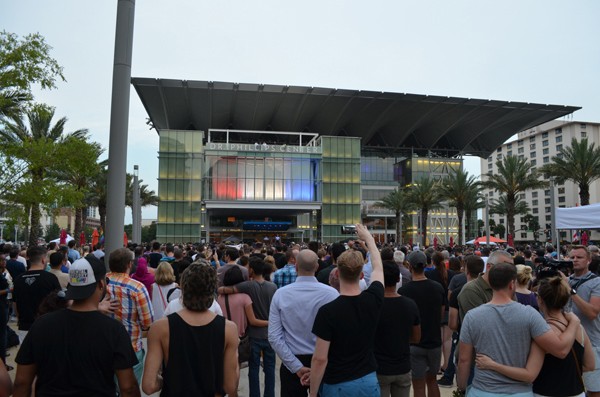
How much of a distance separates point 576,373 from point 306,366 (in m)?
2.10

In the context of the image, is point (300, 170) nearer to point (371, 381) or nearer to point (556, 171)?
point (556, 171)

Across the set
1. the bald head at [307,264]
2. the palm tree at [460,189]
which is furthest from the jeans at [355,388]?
the palm tree at [460,189]

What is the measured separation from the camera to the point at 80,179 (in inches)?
1218

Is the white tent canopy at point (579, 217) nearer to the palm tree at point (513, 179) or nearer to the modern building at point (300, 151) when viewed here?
the palm tree at point (513, 179)

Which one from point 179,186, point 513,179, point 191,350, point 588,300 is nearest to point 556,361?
point 588,300

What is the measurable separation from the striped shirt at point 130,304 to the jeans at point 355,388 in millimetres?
2107

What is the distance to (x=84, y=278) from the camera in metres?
2.86

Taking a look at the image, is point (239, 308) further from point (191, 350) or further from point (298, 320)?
point (191, 350)

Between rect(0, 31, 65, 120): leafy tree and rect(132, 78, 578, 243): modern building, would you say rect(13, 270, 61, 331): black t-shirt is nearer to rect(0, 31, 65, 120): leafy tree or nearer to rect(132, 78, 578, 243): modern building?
rect(0, 31, 65, 120): leafy tree

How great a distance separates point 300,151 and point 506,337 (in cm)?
4898

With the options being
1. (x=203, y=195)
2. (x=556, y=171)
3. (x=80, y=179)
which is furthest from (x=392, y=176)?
(x=80, y=179)

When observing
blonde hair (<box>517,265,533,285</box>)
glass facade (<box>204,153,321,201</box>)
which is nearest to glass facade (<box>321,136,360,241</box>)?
glass facade (<box>204,153,321,201</box>)

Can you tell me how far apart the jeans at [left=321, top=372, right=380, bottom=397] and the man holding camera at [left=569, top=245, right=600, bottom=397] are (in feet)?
7.42

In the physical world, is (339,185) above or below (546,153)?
below
